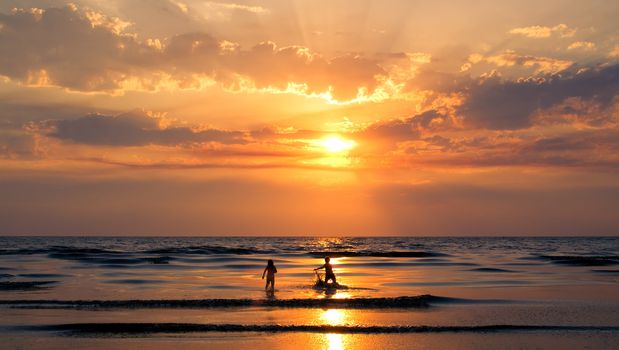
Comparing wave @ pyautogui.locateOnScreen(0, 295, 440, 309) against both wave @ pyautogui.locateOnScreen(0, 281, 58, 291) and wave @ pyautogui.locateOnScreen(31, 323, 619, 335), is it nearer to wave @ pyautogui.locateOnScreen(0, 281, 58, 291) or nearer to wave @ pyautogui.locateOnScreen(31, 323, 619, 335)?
wave @ pyautogui.locateOnScreen(31, 323, 619, 335)

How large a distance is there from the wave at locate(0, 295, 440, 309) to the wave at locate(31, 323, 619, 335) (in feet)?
15.8

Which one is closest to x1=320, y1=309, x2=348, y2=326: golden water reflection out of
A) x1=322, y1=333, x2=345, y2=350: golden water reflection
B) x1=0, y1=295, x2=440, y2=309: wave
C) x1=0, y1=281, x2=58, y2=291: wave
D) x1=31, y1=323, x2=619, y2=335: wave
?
x1=31, y1=323, x2=619, y2=335: wave

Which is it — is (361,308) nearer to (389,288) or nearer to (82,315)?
(389,288)

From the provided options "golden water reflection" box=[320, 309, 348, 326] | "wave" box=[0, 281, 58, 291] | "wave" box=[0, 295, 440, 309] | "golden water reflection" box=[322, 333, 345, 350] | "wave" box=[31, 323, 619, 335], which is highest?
"wave" box=[0, 281, 58, 291]

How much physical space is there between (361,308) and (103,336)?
→ 11.0 metres

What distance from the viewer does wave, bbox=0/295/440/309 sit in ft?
84.8

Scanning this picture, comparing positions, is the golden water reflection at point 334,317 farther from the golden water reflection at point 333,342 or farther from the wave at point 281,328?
the golden water reflection at point 333,342

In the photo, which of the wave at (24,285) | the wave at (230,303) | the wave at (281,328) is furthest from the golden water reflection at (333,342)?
the wave at (24,285)

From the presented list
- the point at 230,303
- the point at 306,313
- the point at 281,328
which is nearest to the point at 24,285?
the point at 230,303

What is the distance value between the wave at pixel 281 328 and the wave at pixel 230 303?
482 cm

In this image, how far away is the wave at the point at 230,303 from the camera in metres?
25.8

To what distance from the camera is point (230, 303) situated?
1046 inches

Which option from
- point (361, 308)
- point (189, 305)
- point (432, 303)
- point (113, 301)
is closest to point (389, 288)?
point (432, 303)

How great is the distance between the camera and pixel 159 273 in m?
44.7
